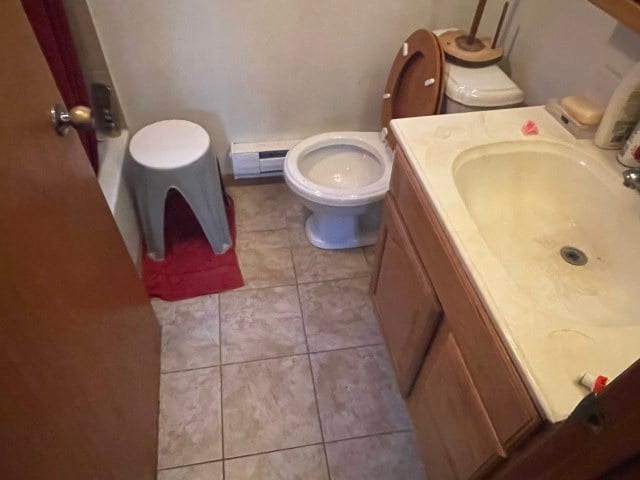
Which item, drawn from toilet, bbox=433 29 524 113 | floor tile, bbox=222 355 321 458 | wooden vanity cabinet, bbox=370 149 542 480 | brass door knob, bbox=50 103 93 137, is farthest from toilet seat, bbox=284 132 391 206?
brass door knob, bbox=50 103 93 137

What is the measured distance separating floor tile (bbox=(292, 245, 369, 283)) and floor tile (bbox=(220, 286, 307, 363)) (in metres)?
0.10

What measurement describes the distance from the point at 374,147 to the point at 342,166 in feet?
0.53

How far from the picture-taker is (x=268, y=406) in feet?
4.69

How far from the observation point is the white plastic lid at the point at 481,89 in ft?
4.38

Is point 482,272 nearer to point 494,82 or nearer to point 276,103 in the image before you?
point 494,82

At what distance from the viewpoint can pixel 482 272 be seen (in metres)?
0.78

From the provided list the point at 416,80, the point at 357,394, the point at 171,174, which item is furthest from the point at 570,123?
the point at 171,174

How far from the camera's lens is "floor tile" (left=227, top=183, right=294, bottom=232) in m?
2.00

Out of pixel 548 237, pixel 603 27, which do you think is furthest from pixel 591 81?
pixel 548 237

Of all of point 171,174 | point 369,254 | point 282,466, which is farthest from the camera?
point 369,254

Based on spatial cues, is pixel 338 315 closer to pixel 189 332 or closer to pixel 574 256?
pixel 189 332

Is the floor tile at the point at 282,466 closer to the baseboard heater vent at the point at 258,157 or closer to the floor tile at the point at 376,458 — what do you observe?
the floor tile at the point at 376,458

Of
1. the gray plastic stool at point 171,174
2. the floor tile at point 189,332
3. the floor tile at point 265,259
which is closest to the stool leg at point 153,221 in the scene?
the gray plastic stool at point 171,174

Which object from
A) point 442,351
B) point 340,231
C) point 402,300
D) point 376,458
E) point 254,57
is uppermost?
point 254,57
